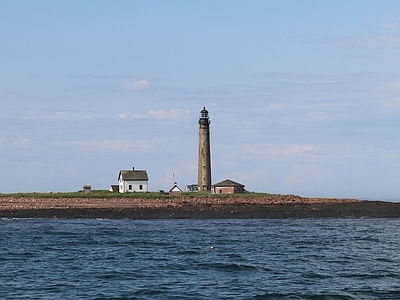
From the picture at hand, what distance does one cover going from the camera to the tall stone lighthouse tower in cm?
11275

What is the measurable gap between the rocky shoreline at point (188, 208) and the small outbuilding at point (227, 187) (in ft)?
42.0

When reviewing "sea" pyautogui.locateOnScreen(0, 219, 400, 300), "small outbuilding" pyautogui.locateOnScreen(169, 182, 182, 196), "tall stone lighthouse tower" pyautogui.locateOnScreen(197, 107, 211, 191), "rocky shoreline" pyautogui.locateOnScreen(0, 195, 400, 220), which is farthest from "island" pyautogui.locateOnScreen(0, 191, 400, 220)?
"tall stone lighthouse tower" pyautogui.locateOnScreen(197, 107, 211, 191)

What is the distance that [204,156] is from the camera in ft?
370

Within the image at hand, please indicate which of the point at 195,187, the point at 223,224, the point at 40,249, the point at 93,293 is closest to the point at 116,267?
the point at 93,293

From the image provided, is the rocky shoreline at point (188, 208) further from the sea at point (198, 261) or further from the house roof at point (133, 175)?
the house roof at point (133, 175)

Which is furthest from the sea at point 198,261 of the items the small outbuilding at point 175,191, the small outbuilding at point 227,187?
the small outbuilding at point 227,187

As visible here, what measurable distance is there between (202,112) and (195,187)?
43.3 feet

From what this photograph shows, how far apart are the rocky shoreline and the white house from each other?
14539mm

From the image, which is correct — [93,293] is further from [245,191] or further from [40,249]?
[245,191]

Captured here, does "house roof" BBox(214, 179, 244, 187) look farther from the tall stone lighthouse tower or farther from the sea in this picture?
the sea

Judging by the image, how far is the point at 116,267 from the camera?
3875cm

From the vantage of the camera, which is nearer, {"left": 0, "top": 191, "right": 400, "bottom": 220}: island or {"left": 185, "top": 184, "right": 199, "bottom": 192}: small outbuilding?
{"left": 0, "top": 191, "right": 400, "bottom": 220}: island

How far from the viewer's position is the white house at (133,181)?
346 ft

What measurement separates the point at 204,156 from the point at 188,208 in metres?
32.5
